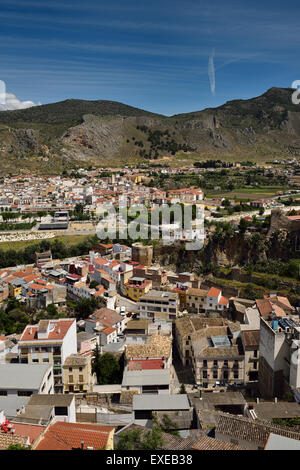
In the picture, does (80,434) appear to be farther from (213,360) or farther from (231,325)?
(231,325)

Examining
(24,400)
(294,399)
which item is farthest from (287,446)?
(24,400)

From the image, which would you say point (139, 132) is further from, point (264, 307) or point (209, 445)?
point (209, 445)

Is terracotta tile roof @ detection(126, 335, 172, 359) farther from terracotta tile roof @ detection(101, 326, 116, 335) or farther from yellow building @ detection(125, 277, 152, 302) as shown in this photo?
yellow building @ detection(125, 277, 152, 302)

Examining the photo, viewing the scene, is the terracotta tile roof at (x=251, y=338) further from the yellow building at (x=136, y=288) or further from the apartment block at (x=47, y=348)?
the yellow building at (x=136, y=288)

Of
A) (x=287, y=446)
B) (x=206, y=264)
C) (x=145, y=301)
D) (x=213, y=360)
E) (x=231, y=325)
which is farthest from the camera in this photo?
(x=206, y=264)
